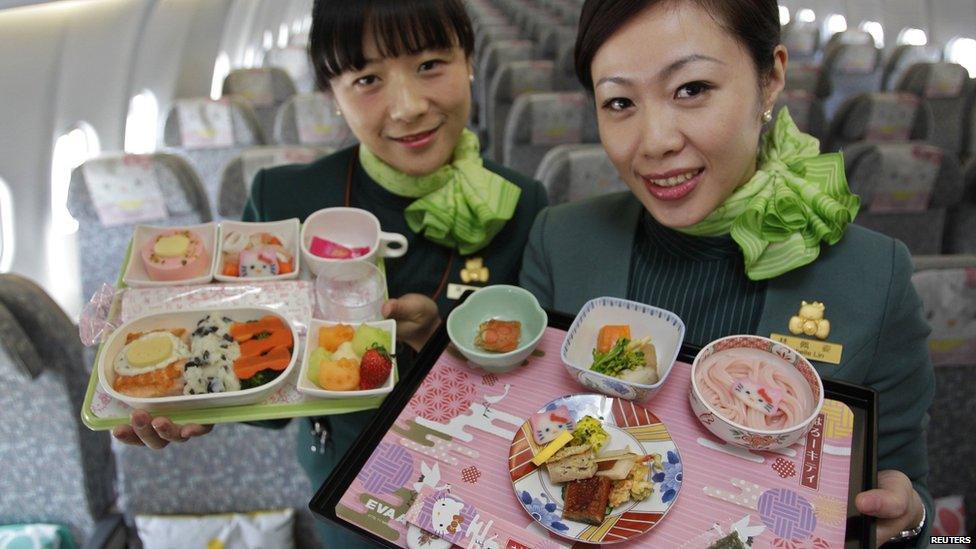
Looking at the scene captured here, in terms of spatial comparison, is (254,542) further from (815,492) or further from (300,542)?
(815,492)

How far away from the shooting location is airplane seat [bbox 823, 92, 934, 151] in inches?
167

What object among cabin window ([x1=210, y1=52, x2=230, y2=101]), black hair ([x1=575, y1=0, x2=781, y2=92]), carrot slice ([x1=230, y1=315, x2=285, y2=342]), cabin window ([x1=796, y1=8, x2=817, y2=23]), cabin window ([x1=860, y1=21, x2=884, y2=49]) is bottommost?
cabin window ([x1=210, y1=52, x2=230, y2=101])

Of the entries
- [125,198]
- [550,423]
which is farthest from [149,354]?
[125,198]

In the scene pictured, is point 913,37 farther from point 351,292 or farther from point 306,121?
point 351,292

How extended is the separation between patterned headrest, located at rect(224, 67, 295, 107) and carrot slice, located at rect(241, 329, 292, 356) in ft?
16.9

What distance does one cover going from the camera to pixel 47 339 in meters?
1.86

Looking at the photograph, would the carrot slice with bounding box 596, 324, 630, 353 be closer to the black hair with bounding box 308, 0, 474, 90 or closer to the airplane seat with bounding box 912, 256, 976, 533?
the black hair with bounding box 308, 0, 474, 90

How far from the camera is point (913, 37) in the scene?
7.66 m

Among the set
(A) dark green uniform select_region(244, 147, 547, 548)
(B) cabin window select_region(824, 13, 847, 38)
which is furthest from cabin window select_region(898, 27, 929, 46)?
(A) dark green uniform select_region(244, 147, 547, 548)

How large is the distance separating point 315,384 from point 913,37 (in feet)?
30.9

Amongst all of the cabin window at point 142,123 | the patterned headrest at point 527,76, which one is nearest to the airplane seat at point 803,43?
the patterned headrest at point 527,76

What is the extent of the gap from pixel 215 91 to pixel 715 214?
7.30 m

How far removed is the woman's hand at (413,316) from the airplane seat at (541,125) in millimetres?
2711

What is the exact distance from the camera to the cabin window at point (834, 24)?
9.38 metres
